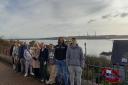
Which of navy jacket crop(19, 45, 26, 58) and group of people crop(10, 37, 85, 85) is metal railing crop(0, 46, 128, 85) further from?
navy jacket crop(19, 45, 26, 58)

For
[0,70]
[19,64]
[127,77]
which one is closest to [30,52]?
[19,64]

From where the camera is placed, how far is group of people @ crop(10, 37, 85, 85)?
49.2ft

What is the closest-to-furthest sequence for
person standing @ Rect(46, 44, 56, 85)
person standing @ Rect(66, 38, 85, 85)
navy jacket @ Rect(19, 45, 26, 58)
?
person standing @ Rect(66, 38, 85, 85)
person standing @ Rect(46, 44, 56, 85)
navy jacket @ Rect(19, 45, 26, 58)

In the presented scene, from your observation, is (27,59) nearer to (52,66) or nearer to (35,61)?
(35,61)

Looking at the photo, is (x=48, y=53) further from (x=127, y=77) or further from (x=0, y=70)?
(x=0, y=70)

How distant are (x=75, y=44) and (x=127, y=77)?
2177 millimetres

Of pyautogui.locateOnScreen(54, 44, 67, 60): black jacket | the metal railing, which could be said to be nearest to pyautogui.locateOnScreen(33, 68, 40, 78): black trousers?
the metal railing

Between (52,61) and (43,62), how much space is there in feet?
3.76

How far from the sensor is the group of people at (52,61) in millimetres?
15000

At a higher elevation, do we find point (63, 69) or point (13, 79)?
point (63, 69)

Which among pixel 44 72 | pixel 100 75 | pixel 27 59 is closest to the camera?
pixel 100 75

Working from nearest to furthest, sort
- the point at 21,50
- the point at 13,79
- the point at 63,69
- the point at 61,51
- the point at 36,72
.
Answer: the point at 61,51, the point at 63,69, the point at 13,79, the point at 36,72, the point at 21,50

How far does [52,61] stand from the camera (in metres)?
17.4

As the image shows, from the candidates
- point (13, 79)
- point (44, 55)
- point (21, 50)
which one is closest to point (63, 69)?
point (44, 55)
